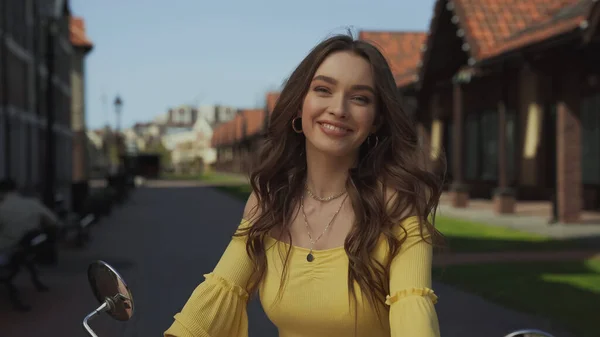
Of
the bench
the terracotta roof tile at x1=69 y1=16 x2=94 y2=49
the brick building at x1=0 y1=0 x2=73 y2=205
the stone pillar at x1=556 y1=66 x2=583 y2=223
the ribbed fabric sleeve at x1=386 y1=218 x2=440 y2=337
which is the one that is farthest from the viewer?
the terracotta roof tile at x1=69 y1=16 x2=94 y2=49

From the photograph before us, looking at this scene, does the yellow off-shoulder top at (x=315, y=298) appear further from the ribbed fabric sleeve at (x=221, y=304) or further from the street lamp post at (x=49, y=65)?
the street lamp post at (x=49, y=65)

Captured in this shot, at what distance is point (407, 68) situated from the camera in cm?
3130

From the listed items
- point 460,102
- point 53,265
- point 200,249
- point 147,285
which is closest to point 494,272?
point 147,285

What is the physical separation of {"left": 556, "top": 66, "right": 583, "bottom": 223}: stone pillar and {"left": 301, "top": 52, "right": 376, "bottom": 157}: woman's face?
15512 millimetres

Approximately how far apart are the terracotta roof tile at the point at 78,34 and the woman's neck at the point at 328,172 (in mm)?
58404

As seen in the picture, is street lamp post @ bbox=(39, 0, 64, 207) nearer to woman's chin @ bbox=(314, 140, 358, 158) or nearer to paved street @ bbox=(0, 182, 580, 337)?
paved street @ bbox=(0, 182, 580, 337)

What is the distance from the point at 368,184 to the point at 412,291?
0.38 meters

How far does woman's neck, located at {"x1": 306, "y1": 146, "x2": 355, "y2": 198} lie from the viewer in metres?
2.31

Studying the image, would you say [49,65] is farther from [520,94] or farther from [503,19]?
[520,94]

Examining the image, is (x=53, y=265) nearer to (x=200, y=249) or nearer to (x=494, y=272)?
(x=200, y=249)

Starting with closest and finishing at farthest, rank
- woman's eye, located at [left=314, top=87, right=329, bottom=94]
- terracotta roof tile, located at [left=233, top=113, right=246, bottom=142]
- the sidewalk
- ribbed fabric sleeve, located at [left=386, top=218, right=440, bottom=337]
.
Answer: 1. ribbed fabric sleeve, located at [left=386, top=218, right=440, bottom=337]
2. woman's eye, located at [left=314, top=87, right=329, bottom=94]
3. the sidewalk
4. terracotta roof tile, located at [left=233, top=113, right=246, bottom=142]

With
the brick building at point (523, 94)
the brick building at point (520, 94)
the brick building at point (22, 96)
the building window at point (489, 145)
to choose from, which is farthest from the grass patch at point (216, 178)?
the brick building at point (523, 94)

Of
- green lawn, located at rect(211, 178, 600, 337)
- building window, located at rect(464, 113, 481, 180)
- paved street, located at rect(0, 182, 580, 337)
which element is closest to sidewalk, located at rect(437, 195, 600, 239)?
green lawn, located at rect(211, 178, 600, 337)

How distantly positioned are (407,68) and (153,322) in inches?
983
